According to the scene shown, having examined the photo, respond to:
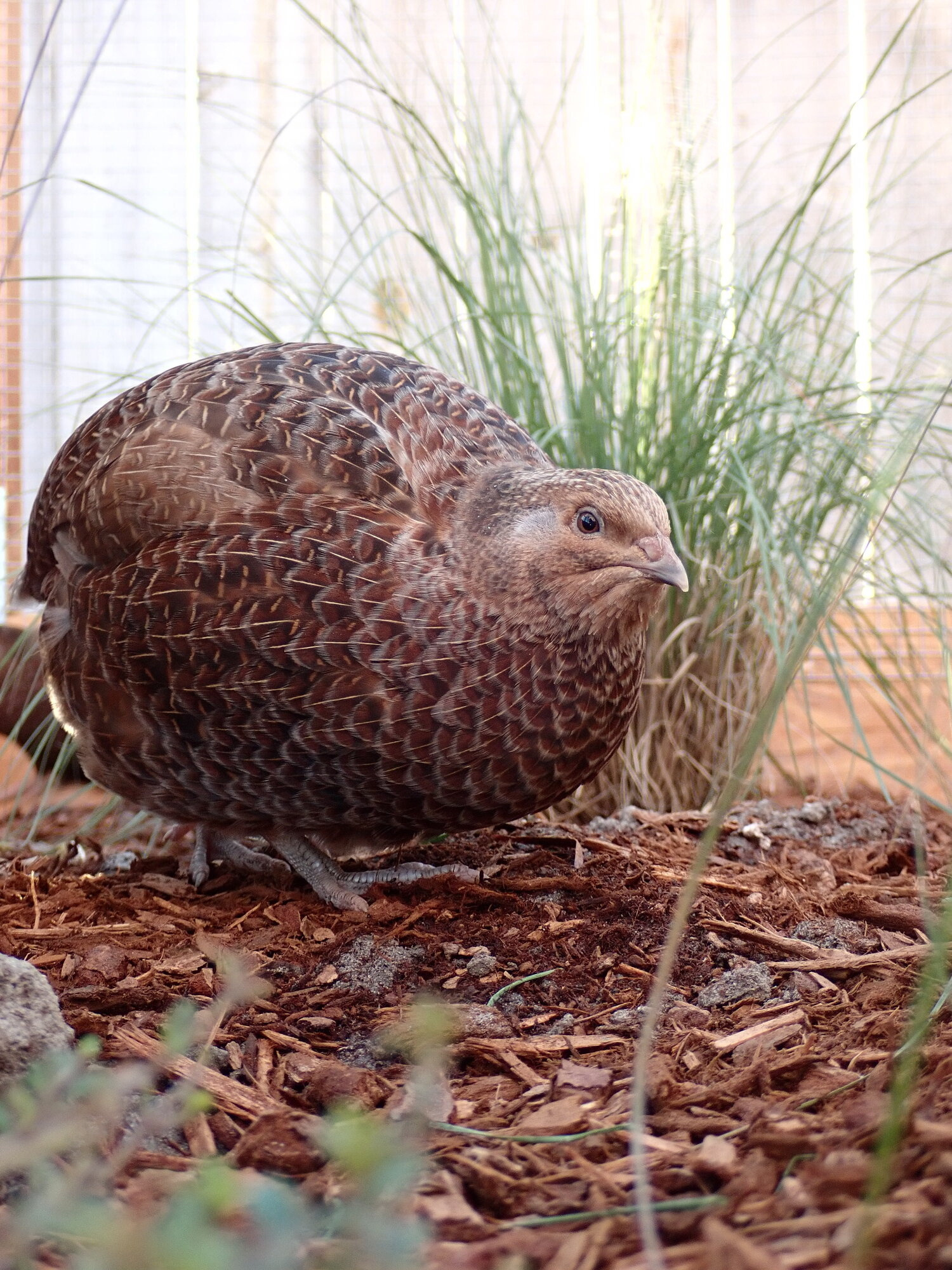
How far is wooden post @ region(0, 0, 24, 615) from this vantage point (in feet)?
13.7

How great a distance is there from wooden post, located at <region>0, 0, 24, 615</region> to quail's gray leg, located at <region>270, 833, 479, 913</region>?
7.27 feet

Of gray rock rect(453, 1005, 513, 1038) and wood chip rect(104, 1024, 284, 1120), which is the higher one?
wood chip rect(104, 1024, 284, 1120)

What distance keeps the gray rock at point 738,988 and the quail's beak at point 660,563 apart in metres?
0.57

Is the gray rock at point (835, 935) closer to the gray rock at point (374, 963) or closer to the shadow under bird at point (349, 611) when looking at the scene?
the shadow under bird at point (349, 611)

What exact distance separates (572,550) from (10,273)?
10.7ft

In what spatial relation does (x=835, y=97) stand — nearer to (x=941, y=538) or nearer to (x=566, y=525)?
(x=941, y=538)

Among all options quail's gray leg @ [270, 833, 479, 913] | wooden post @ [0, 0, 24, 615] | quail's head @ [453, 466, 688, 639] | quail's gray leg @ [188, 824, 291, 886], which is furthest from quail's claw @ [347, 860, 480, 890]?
wooden post @ [0, 0, 24, 615]

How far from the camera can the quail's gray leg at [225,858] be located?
2.38 meters

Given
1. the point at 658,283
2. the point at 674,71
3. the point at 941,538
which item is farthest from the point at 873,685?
the point at 674,71

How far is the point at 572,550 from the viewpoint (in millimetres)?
1956

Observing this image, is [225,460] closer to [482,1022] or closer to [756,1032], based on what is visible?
[482,1022]

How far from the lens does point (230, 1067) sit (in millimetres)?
1482

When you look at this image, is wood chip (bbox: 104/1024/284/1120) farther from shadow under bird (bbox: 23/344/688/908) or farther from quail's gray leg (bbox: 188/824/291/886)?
quail's gray leg (bbox: 188/824/291/886)

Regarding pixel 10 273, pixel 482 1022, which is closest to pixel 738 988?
pixel 482 1022
